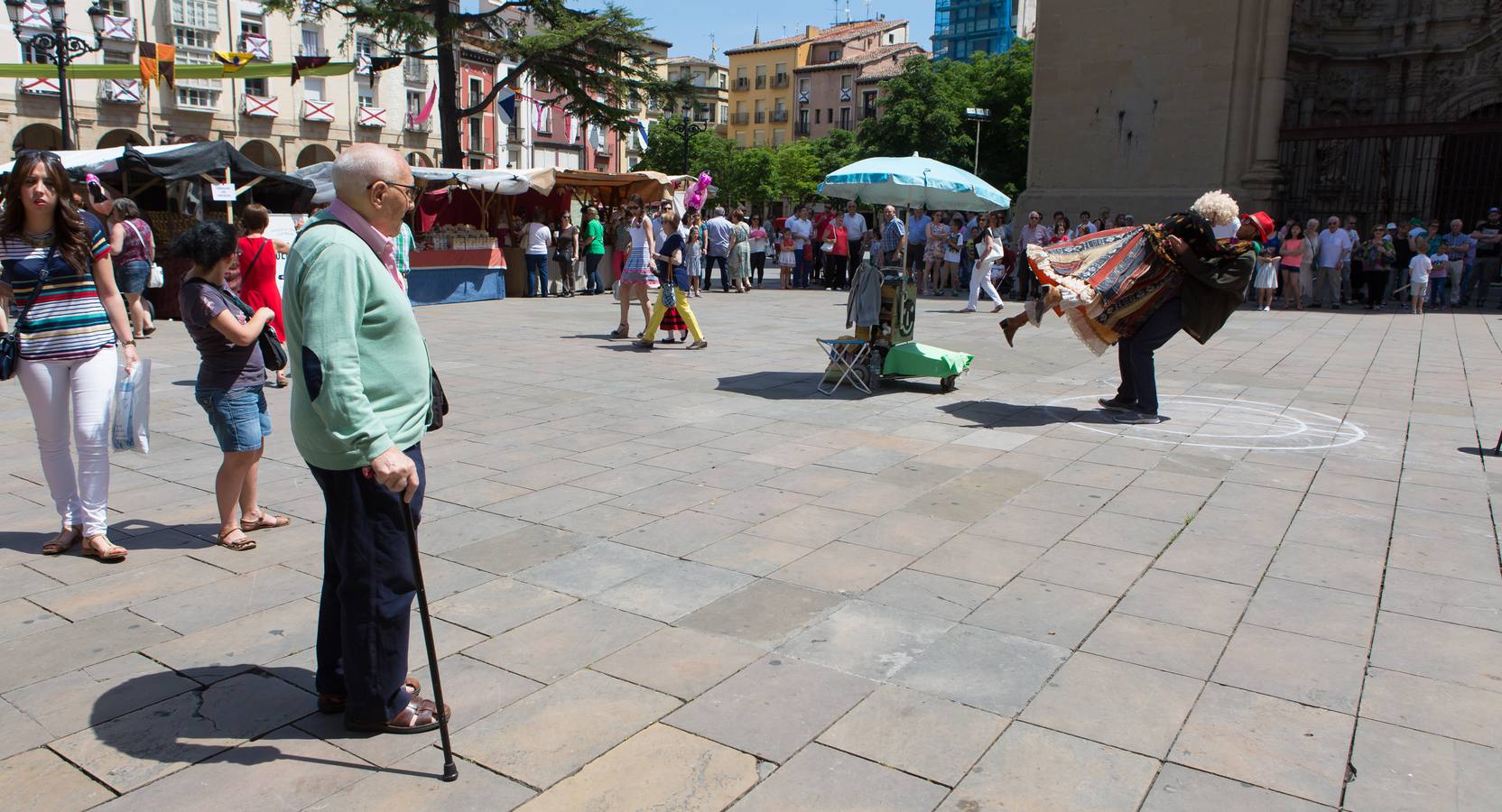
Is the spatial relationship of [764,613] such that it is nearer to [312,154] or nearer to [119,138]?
[119,138]

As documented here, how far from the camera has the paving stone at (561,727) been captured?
2.96 metres

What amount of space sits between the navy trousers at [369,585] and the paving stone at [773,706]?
2.81ft

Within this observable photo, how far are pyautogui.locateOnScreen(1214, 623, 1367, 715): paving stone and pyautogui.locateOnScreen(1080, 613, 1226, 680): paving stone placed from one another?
0.20ft

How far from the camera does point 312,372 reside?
2748 mm

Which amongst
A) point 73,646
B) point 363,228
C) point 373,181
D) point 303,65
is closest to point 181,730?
point 73,646

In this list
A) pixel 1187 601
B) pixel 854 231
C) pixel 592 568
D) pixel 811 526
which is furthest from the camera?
pixel 854 231

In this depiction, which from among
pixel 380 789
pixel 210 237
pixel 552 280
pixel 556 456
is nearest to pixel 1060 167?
pixel 552 280

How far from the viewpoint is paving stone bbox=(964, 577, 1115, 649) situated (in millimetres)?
3916

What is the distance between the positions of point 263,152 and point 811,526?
42749mm

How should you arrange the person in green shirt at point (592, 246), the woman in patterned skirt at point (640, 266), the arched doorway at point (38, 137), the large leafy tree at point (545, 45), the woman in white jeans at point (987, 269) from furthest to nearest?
the arched doorway at point (38, 137) → the large leafy tree at point (545, 45) → the person in green shirt at point (592, 246) → the woman in white jeans at point (987, 269) → the woman in patterned skirt at point (640, 266)

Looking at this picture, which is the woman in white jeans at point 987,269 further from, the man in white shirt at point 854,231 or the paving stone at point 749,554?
the paving stone at point 749,554

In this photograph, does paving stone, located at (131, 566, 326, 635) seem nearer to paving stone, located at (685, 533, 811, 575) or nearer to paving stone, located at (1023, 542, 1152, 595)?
paving stone, located at (685, 533, 811, 575)

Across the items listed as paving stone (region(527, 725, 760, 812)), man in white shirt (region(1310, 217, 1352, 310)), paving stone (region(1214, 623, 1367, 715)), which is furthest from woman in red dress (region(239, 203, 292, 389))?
man in white shirt (region(1310, 217, 1352, 310))

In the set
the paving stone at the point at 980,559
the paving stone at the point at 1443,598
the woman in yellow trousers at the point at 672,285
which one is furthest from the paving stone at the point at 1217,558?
the woman in yellow trousers at the point at 672,285
